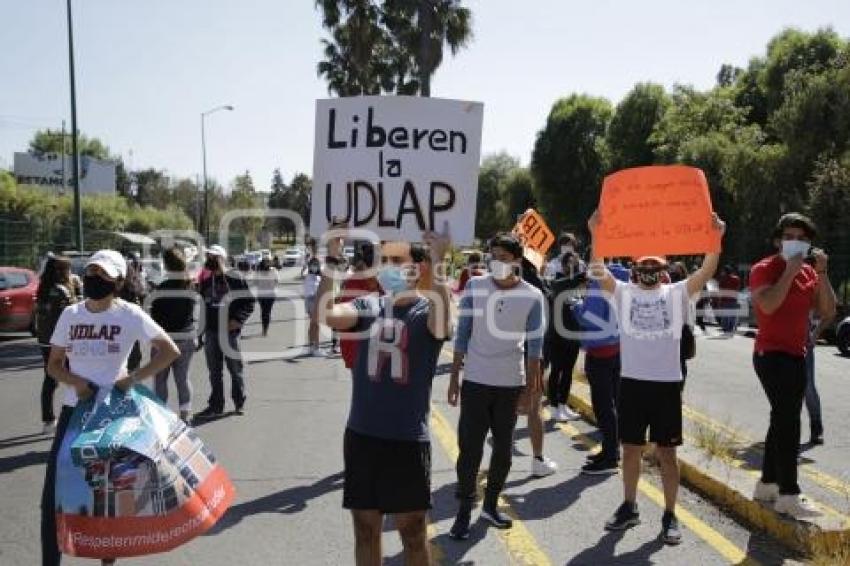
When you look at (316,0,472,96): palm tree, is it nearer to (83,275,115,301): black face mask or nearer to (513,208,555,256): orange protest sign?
(513,208,555,256): orange protest sign

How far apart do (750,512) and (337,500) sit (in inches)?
110

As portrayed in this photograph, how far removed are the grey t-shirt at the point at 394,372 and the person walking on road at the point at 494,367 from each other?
4.77ft

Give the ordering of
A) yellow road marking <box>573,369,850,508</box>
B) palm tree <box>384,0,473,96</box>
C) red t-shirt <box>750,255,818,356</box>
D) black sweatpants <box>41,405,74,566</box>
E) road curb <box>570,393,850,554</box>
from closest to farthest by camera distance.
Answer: black sweatpants <box>41,405,74,566</box>, road curb <box>570,393,850,554</box>, red t-shirt <box>750,255,818,356</box>, yellow road marking <box>573,369,850,508</box>, palm tree <box>384,0,473,96</box>

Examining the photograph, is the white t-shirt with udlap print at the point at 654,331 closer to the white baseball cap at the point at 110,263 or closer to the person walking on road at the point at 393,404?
the person walking on road at the point at 393,404

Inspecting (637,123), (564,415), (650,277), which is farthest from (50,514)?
(637,123)

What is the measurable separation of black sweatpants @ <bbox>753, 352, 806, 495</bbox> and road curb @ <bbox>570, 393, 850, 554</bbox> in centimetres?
24

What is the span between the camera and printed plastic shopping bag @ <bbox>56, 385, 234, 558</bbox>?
371cm

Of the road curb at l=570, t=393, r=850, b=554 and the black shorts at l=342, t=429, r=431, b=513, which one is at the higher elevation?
the black shorts at l=342, t=429, r=431, b=513

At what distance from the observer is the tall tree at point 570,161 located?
52.8 m

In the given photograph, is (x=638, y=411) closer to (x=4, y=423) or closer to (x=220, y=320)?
(x=220, y=320)

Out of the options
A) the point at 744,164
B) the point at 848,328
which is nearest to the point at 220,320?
the point at 848,328

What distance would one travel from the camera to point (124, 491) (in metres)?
3.72

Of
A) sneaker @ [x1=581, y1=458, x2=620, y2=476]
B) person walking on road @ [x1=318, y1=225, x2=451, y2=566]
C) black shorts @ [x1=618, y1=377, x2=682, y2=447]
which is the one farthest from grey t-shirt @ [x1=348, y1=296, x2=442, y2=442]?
sneaker @ [x1=581, y1=458, x2=620, y2=476]

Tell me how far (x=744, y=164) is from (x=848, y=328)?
1389 centimetres
